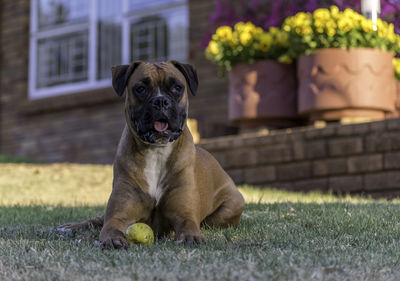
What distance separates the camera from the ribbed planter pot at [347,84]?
24.6 ft

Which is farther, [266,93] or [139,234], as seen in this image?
[266,93]

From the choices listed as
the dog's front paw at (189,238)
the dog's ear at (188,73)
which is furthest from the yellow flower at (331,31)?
the dog's front paw at (189,238)

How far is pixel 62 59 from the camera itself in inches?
485

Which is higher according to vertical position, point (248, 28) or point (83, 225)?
point (248, 28)

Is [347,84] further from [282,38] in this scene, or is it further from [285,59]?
[282,38]

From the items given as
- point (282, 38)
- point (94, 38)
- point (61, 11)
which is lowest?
point (282, 38)

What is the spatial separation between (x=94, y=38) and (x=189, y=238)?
28.2 feet

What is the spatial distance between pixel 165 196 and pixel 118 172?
1.05ft

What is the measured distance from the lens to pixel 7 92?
12641 millimetres

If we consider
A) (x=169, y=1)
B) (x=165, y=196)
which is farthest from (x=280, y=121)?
(x=165, y=196)

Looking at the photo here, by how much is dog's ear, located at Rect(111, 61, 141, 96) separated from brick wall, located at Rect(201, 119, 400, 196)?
3.65 meters

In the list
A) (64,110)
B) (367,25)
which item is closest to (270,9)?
(367,25)

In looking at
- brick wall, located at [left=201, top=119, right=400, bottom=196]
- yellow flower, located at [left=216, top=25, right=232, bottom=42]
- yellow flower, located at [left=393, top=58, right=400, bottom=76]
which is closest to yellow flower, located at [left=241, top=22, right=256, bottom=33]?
yellow flower, located at [left=216, top=25, right=232, bottom=42]

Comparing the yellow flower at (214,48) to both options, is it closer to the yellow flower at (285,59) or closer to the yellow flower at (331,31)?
the yellow flower at (285,59)
